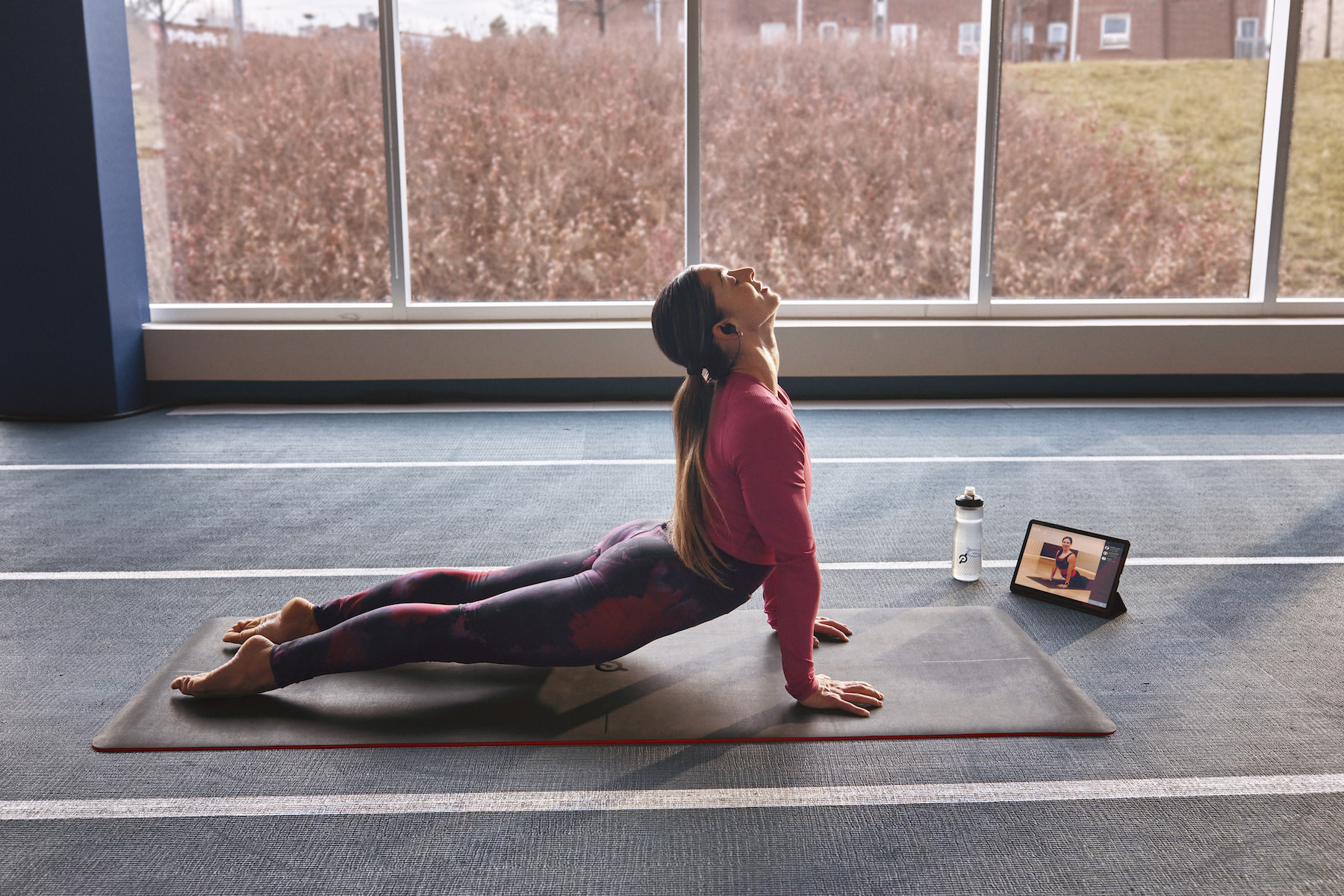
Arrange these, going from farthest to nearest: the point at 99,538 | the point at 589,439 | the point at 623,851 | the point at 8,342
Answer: the point at 8,342, the point at 589,439, the point at 99,538, the point at 623,851

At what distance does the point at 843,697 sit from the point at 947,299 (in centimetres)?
431

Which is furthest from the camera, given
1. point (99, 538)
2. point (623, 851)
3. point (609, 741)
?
point (99, 538)

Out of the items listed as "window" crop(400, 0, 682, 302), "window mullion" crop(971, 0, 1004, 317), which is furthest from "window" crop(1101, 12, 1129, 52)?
"window" crop(400, 0, 682, 302)

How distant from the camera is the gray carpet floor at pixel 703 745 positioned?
1854 millimetres

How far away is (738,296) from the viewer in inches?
88.0

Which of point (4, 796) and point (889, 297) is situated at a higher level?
point (889, 297)

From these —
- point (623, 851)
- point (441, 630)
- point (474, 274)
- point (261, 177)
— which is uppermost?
point (261, 177)

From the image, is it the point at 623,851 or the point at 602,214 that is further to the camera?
the point at 602,214

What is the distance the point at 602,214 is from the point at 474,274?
2.71ft

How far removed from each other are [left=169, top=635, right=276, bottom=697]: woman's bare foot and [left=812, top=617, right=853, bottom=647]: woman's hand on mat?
131 centimetres

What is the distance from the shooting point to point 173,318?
5.98 meters

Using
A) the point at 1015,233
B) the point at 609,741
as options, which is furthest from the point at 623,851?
the point at 1015,233

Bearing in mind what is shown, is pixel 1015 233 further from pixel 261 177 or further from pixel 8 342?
pixel 8 342

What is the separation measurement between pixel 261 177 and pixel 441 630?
4693mm
